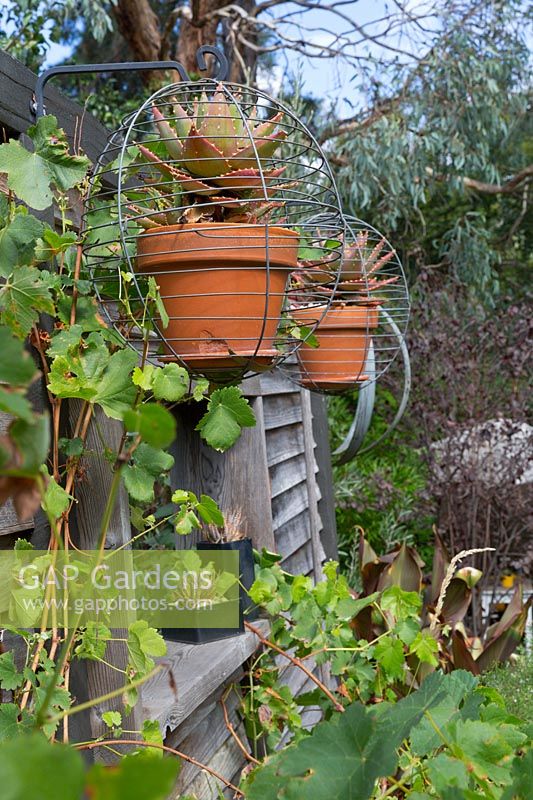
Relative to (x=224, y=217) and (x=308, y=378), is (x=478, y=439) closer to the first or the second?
(x=308, y=378)

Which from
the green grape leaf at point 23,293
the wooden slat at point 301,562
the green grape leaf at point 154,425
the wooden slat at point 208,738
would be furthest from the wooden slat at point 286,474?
the green grape leaf at point 154,425

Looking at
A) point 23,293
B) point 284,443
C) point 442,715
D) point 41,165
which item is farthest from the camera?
point 284,443

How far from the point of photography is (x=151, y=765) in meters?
0.23

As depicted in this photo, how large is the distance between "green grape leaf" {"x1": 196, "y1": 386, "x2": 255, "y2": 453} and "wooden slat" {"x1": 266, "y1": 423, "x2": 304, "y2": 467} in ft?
4.58

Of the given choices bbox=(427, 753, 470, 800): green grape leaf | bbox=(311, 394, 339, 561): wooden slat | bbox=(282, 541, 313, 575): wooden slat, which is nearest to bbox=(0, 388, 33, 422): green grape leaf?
bbox=(427, 753, 470, 800): green grape leaf

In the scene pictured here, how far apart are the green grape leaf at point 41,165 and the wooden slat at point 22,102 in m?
0.09

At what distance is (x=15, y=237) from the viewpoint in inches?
39.4

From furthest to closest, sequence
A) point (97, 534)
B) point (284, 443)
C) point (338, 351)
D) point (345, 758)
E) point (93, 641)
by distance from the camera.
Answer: point (284, 443), point (338, 351), point (97, 534), point (93, 641), point (345, 758)

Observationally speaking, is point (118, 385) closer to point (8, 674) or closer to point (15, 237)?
point (15, 237)

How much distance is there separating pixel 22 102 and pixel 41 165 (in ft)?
0.59

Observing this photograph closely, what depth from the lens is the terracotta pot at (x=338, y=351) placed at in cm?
198

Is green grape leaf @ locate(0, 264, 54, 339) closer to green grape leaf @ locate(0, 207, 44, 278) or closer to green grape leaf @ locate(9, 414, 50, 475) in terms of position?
green grape leaf @ locate(0, 207, 44, 278)

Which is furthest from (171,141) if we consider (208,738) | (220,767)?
(220,767)

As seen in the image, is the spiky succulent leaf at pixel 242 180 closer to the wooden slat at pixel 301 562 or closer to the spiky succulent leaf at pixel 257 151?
the spiky succulent leaf at pixel 257 151
